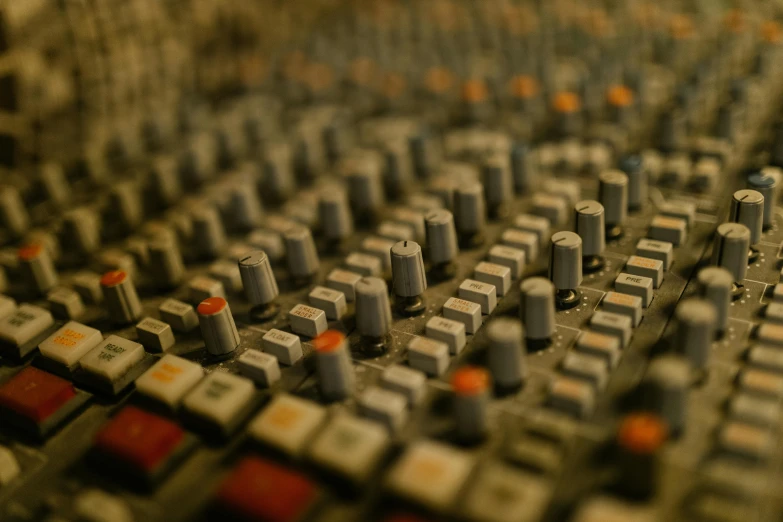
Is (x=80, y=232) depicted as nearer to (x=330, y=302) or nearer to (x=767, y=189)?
(x=330, y=302)

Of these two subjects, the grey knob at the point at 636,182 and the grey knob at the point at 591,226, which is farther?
the grey knob at the point at 636,182

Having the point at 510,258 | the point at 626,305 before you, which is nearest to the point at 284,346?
the point at 510,258

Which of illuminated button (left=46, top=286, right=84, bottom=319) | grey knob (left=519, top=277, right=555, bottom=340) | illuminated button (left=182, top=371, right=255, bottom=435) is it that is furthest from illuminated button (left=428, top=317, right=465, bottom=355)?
illuminated button (left=46, top=286, right=84, bottom=319)

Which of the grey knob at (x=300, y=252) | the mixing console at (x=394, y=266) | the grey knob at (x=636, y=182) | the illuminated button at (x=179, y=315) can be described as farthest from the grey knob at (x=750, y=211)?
the illuminated button at (x=179, y=315)

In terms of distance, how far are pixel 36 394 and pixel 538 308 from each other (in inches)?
34.5

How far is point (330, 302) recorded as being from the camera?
→ 1.32 meters

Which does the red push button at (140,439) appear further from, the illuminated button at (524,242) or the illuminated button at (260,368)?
the illuminated button at (524,242)

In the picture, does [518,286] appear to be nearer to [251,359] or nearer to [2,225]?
[251,359]

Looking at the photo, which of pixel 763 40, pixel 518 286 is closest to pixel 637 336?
pixel 518 286

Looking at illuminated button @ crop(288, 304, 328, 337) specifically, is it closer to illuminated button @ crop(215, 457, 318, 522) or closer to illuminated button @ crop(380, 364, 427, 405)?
illuminated button @ crop(380, 364, 427, 405)

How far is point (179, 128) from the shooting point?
216 cm

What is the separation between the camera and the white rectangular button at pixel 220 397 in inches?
42.9

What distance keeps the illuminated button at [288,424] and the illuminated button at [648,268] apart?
0.64m

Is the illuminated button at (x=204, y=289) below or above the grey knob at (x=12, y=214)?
below
